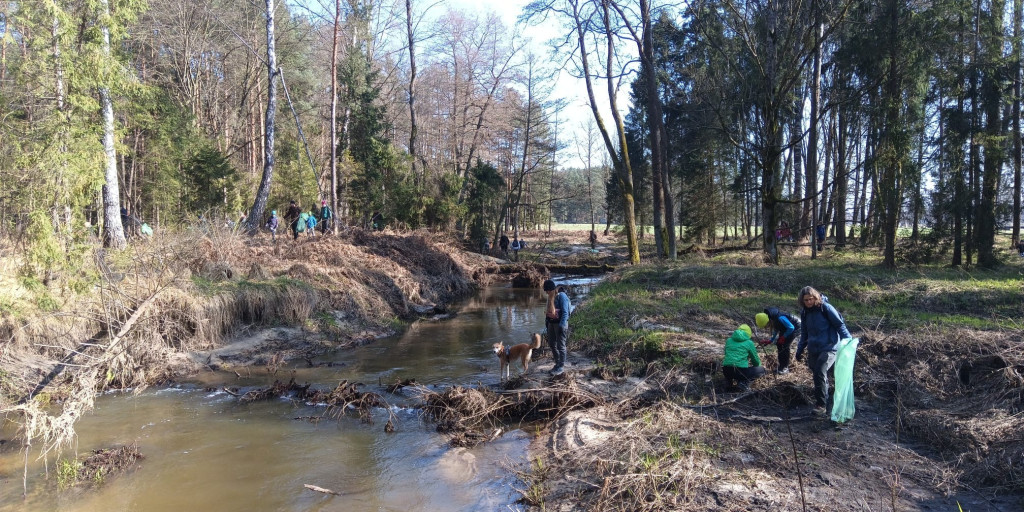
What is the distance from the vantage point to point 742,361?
7371mm

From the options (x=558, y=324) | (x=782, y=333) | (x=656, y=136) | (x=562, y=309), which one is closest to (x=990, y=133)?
(x=656, y=136)

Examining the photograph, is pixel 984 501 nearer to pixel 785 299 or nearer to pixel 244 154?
pixel 785 299

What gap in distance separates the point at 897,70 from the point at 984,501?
17617 millimetres

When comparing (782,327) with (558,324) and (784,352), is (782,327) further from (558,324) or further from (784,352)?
(558,324)

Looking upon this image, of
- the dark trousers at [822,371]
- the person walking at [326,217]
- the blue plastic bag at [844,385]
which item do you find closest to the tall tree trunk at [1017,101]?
the dark trousers at [822,371]

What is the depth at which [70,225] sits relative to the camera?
9695mm

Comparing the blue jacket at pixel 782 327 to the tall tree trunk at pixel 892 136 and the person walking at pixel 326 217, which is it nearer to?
the tall tree trunk at pixel 892 136

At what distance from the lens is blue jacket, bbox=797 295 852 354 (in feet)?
20.9

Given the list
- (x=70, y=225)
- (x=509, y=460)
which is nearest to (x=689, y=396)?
(x=509, y=460)

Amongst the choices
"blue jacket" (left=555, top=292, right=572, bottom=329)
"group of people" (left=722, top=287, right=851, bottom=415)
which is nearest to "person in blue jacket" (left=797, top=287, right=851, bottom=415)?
"group of people" (left=722, top=287, right=851, bottom=415)

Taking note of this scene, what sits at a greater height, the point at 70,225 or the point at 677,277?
the point at 70,225

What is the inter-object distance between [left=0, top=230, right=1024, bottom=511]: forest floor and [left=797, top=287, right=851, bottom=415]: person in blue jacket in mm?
407

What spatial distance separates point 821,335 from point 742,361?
3.75 feet

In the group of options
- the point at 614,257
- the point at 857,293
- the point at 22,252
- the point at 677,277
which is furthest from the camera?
the point at 614,257
